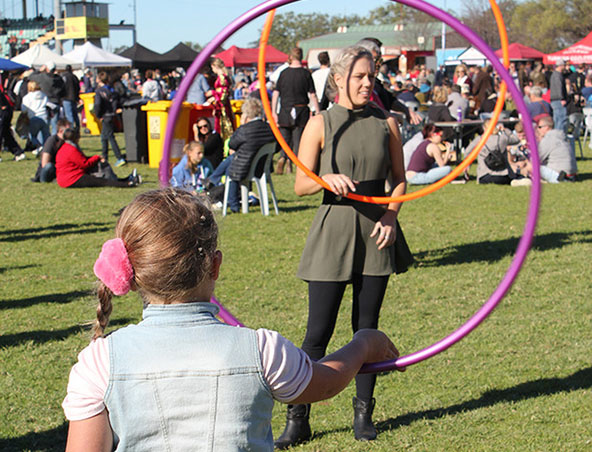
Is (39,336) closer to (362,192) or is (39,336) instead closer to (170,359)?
(362,192)

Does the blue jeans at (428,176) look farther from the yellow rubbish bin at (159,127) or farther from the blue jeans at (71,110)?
the blue jeans at (71,110)

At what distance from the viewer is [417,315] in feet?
21.4

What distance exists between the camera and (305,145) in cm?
425

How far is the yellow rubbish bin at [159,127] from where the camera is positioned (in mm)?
15852

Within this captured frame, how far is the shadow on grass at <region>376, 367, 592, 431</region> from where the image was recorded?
4598mm

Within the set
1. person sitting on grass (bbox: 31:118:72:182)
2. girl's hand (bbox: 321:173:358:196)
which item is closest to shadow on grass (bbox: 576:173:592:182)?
person sitting on grass (bbox: 31:118:72:182)

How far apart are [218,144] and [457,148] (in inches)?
230

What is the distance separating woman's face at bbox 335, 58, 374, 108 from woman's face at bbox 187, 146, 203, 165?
24.1ft

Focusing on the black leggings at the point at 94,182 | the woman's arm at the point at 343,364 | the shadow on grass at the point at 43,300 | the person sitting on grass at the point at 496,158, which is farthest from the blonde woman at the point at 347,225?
the black leggings at the point at 94,182

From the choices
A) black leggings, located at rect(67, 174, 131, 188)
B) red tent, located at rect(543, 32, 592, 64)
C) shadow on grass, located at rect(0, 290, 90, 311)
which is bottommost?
shadow on grass, located at rect(0, 290, 90, 311)

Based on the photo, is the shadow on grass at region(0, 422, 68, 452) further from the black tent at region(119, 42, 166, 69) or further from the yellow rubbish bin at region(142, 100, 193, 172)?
the black tent at region(119, 42, 166, 69)

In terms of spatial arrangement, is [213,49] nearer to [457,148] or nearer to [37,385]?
[37,385]

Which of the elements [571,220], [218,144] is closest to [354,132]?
[571,220]

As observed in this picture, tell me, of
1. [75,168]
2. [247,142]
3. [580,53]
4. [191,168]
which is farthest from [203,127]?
[580,53]
